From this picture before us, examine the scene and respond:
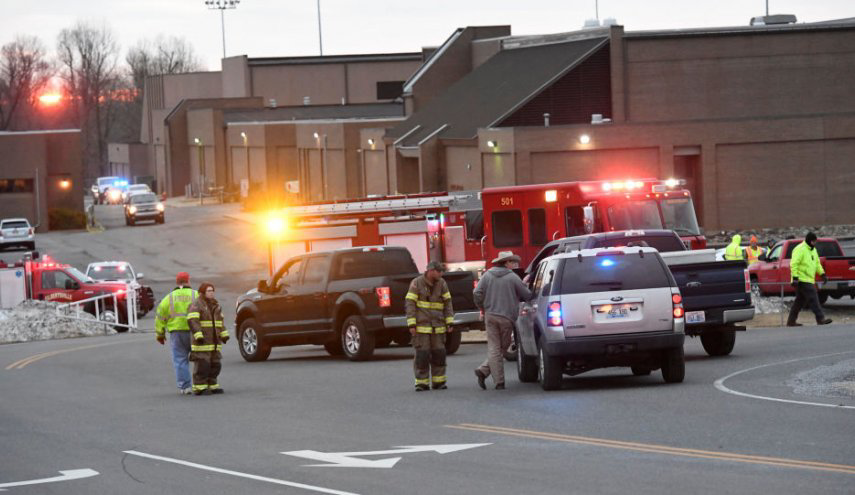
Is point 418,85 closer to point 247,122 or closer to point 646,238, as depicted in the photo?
point 247,122

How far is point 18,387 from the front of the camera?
23672 mm

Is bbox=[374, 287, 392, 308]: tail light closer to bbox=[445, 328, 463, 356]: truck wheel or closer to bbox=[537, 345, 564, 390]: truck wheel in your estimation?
bbox=[445, 328, 463, 356]: truck wheel

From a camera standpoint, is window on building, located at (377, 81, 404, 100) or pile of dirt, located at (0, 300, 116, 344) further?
window on building, located at (377, 81, 404, 100)

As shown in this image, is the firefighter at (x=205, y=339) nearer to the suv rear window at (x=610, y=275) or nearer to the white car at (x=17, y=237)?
the suv rear window at (x=610, y=275)

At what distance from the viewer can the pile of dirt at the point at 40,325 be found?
39062 millimetres

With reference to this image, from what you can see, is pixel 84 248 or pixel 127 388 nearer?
pixel 127 388

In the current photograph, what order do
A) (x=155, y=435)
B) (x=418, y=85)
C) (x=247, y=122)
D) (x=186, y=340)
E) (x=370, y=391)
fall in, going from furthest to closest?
(x=247, y=122) → (x=418, y=85) → (x=186, y=340) → (x=370, y=391) → (x=155, y=435)

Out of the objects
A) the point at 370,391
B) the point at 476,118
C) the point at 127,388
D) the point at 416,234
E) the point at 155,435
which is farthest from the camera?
the point at 476,118

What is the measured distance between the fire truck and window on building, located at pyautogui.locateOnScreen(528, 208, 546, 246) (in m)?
0.02

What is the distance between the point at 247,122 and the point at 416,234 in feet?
201

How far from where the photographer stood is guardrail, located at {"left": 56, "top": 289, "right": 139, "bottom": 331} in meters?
40.5

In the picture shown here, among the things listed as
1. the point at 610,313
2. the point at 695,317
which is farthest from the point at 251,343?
the point at 610,313

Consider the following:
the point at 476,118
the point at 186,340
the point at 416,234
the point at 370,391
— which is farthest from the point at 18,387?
the point at 476,118

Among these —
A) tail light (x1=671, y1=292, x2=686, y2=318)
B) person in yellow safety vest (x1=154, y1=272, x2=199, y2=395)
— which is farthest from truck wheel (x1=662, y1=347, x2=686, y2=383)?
person in yellow safety vest (x1=154, y1=272, x2=199, y2=395)
